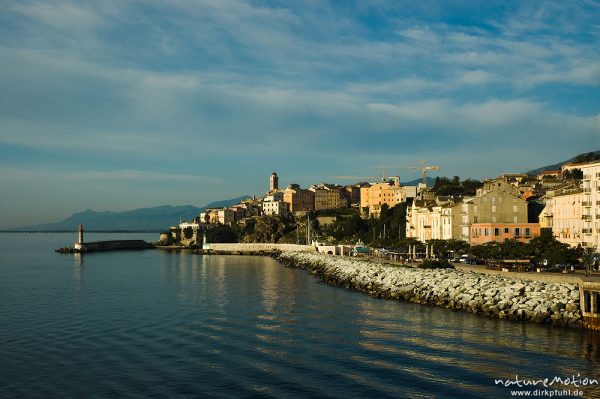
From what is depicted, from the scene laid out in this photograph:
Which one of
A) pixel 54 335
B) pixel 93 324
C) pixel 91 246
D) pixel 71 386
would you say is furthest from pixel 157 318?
pixel 91 246

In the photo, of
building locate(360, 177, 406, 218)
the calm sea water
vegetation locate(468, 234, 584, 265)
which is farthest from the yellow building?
building locate(360, 177, 406, 218)

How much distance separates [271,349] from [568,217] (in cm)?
4294

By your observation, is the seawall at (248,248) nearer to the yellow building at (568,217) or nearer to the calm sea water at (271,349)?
the yellow building at (568,217)

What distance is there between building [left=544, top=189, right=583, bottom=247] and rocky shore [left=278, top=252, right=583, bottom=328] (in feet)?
58.7

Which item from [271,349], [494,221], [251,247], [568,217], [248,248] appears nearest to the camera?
[271,349]

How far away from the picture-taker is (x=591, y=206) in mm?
52250

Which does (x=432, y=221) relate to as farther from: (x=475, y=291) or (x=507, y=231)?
(x=475, y=291)

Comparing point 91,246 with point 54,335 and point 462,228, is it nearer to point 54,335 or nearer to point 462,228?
point 462,228

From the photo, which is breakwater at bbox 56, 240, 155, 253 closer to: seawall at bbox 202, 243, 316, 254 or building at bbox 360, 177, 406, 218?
seawall at bbox 202, 243, 316, 254

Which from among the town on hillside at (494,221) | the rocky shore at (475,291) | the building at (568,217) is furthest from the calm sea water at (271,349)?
the building at (568,217)

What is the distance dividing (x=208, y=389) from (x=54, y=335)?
14.6 metres

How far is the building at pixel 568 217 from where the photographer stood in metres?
56.4

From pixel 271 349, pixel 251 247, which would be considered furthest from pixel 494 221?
pixel 251 247

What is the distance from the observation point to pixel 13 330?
3397 centimetres
